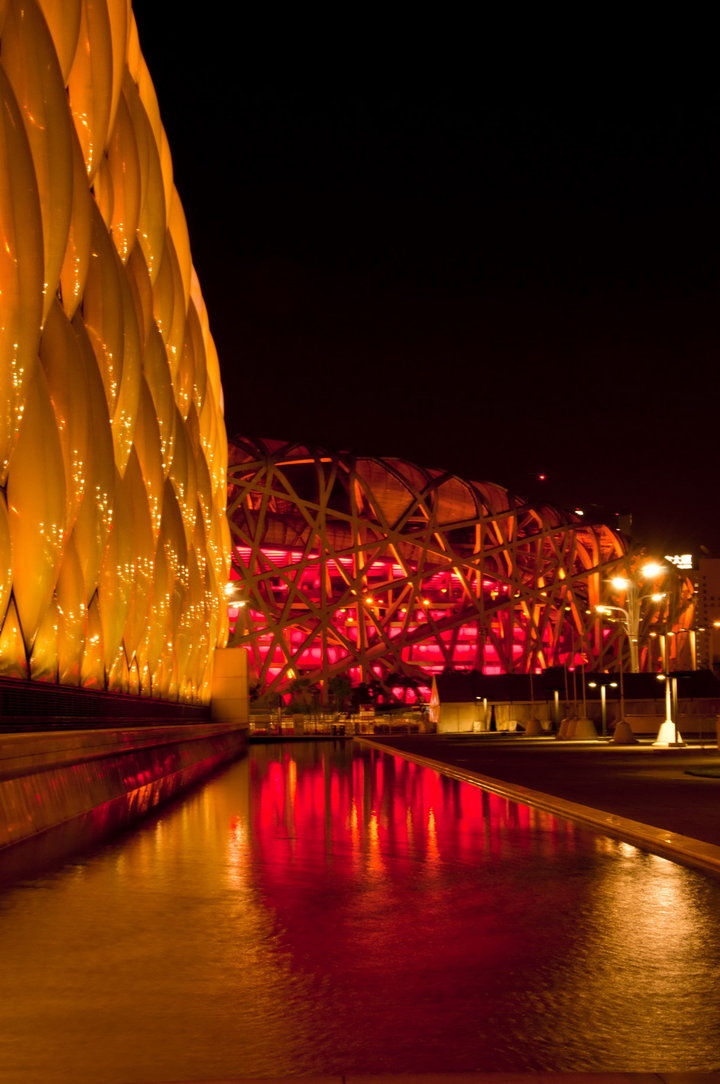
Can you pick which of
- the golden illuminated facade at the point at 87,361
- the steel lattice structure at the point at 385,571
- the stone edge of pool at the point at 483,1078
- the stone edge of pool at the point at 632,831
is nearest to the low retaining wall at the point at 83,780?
the golden illuminated facade at the point at 87,361

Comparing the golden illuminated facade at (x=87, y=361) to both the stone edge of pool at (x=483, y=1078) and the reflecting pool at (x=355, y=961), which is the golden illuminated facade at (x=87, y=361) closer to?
the reflecting pool at (x=355, y=961)

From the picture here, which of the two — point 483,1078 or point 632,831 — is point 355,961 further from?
point 632,831

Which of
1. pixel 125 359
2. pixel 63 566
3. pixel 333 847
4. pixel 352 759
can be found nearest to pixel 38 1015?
pixel 333 847

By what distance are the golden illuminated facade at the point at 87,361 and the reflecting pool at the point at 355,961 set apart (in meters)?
4.79

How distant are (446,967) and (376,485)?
3623 inches

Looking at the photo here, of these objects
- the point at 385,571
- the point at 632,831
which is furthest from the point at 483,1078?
the point at 385,571

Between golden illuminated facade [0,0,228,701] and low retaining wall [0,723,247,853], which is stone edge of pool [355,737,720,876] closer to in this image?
low retaining wall [0,723,247,853]

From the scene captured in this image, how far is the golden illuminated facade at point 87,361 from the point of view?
12945mm

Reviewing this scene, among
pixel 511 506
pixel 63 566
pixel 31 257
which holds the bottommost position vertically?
pixel 63 566

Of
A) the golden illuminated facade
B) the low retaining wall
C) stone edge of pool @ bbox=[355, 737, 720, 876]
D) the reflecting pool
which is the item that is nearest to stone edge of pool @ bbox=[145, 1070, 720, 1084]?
the reflecting pool

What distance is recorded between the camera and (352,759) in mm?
29828

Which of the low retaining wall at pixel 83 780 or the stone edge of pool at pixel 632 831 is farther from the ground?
the low retaining wall at pixel 83 780

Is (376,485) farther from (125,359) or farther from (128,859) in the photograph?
(128,859)

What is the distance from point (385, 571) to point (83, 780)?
90.4m
